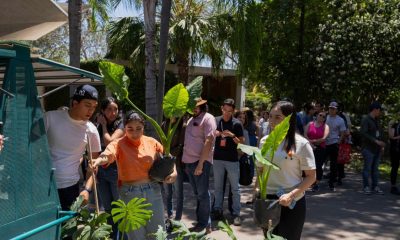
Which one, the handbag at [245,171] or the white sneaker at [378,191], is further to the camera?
the white sneaker at [378,191]

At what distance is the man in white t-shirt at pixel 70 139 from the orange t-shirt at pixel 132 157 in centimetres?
44

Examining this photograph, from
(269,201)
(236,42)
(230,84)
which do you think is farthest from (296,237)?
(230,84)

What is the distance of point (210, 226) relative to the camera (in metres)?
6.23

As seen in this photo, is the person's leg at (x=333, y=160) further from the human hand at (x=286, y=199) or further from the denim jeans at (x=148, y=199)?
the human hand at (x=286, y=199)

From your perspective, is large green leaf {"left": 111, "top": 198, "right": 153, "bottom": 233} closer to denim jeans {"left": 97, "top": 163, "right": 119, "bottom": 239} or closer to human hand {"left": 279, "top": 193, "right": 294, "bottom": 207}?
human hand {"left": 279, "top": 193, "right": 294, "bottom": 207}

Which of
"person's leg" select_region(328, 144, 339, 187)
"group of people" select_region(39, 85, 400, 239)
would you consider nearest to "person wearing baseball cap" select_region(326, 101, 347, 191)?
"person's leg" select_region(328, 144, 339, 187)

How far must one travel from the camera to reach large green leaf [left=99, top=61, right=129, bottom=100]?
10.3ft

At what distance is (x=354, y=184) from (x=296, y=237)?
24.0 ft

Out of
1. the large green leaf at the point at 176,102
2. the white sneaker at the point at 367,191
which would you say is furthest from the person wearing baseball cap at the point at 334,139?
the large green leaf at the point at 176,102

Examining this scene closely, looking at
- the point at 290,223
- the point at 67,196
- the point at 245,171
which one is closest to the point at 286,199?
the point at 290,223

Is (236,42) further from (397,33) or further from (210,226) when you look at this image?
(397,33)

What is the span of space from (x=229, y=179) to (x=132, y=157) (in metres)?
2.85

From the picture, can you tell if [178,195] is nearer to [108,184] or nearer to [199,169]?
[199,169]

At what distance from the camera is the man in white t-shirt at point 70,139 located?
11.7 ft
